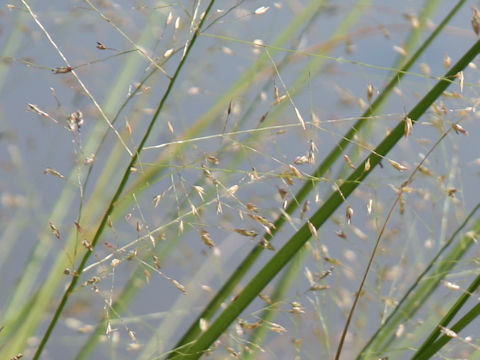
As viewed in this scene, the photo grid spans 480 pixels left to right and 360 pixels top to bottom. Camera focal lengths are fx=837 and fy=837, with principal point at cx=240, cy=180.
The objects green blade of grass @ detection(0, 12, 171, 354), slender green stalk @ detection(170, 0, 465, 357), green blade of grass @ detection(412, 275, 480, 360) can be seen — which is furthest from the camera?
green blade of grass @ detection(0, 12, 171, 354)

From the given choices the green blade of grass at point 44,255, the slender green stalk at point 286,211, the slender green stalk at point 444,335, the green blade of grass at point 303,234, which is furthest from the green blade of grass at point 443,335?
the green blade of grass at point 44,255

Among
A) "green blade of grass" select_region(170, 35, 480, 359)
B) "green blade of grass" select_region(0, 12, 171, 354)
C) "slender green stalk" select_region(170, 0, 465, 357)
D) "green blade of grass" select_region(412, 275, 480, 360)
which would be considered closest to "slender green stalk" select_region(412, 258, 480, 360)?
"green blade of grass" select_region(412, 275, 480, 360)

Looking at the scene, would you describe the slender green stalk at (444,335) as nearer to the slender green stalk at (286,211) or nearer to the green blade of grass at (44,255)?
the slender green stalk at (286,211)

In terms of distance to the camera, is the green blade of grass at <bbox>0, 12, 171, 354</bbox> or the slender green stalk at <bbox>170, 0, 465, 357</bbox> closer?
the slender green stalk at <bbox>170, 0, 465, 357</bbox>

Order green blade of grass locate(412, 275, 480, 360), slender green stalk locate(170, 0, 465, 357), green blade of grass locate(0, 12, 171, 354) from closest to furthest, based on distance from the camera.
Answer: green blade of grass locate(412, 275, 480, 360)
slender green stalk locate(170, 0, 465, 357)
green blade of grass locate(0, 12, 171, 354)

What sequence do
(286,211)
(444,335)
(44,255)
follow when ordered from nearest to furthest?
(444,335)
(286,211)
(44,255)

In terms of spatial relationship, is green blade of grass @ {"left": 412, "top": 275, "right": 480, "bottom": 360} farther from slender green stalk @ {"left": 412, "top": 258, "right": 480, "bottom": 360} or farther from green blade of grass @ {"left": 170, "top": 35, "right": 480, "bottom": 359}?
green blade of grass @ {"left": 170, "top": 35, "right": 480, "bottom": 359}

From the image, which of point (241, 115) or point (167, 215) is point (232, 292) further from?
point (241, 115)

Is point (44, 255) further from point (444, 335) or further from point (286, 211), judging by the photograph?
point (444, 335)

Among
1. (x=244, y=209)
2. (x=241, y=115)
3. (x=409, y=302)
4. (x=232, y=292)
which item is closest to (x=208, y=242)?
(x=244, y=209)

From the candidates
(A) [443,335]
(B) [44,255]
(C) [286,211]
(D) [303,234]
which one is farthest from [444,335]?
(B) [44,255]

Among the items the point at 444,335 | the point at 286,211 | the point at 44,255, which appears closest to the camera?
the point at 444,335
